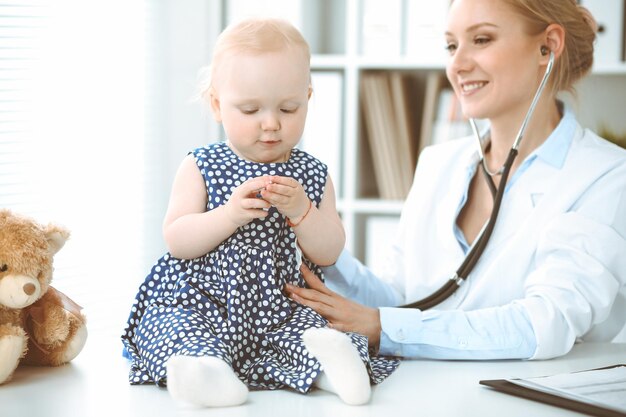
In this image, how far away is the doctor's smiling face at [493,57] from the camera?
175 centimetres

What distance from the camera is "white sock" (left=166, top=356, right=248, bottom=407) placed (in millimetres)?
1025

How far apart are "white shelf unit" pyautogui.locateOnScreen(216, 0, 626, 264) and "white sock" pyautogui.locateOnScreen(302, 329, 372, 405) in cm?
172

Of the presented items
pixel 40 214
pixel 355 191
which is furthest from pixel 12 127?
pixel 355 191

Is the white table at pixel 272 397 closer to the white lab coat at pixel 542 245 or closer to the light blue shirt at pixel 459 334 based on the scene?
the light blue shirt at pixel 459 334

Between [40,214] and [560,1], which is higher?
[560,1]

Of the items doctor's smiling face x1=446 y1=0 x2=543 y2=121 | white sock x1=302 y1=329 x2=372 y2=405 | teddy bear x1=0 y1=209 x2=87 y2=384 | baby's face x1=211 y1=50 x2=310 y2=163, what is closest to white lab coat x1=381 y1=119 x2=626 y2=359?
doctor's smiling face x1=446 y1=0 x2=543 y2=121

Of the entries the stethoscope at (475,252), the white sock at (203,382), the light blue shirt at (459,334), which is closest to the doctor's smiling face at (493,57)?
the stethoscope at (475,252)

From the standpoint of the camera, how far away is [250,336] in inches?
47.3

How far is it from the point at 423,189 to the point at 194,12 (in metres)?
1.07

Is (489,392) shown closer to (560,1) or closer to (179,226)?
(179,226)

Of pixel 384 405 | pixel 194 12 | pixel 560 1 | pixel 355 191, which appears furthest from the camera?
pixel 355 191

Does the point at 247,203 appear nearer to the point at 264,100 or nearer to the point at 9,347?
the point at 264,100

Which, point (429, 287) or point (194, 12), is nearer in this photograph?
point (429, 287)

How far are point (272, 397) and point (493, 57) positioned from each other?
955 mm
